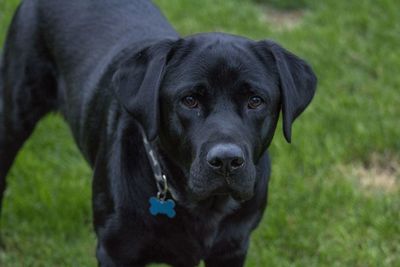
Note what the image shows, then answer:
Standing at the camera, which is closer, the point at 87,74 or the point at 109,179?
the point at 109,179

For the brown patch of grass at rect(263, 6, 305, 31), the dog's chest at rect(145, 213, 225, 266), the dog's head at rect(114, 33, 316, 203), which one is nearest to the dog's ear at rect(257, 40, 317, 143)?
the dog's head at rect(114, 33, 316, 203)

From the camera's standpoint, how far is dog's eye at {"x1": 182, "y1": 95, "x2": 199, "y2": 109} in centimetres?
354

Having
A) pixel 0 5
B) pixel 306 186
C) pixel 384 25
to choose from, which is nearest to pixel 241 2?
pixel 384 25

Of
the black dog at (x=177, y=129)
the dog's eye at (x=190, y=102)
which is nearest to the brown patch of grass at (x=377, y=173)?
the black dog at (x=177, y=129)

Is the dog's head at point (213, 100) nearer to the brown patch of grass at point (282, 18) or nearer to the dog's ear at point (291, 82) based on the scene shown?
the dog's ear at point (291, 82)

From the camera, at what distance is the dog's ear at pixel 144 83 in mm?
3570

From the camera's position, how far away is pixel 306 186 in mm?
5312

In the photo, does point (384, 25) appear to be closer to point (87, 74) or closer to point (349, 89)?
point (349, 89)

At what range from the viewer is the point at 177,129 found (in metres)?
3.59

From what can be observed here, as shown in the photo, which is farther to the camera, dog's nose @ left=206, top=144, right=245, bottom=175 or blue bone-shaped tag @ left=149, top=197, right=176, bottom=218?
blue bone-shaped tag @ left=149, top=197, right=176, bottom=218

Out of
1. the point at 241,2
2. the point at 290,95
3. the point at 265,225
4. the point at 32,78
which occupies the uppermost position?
the point at 290,95

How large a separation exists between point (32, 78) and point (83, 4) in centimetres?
44

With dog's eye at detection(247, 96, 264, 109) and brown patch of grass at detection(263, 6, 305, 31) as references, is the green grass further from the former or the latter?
dog's eye at detection(247, 96, 264, 109)

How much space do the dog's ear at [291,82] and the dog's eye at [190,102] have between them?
36 centimetres
